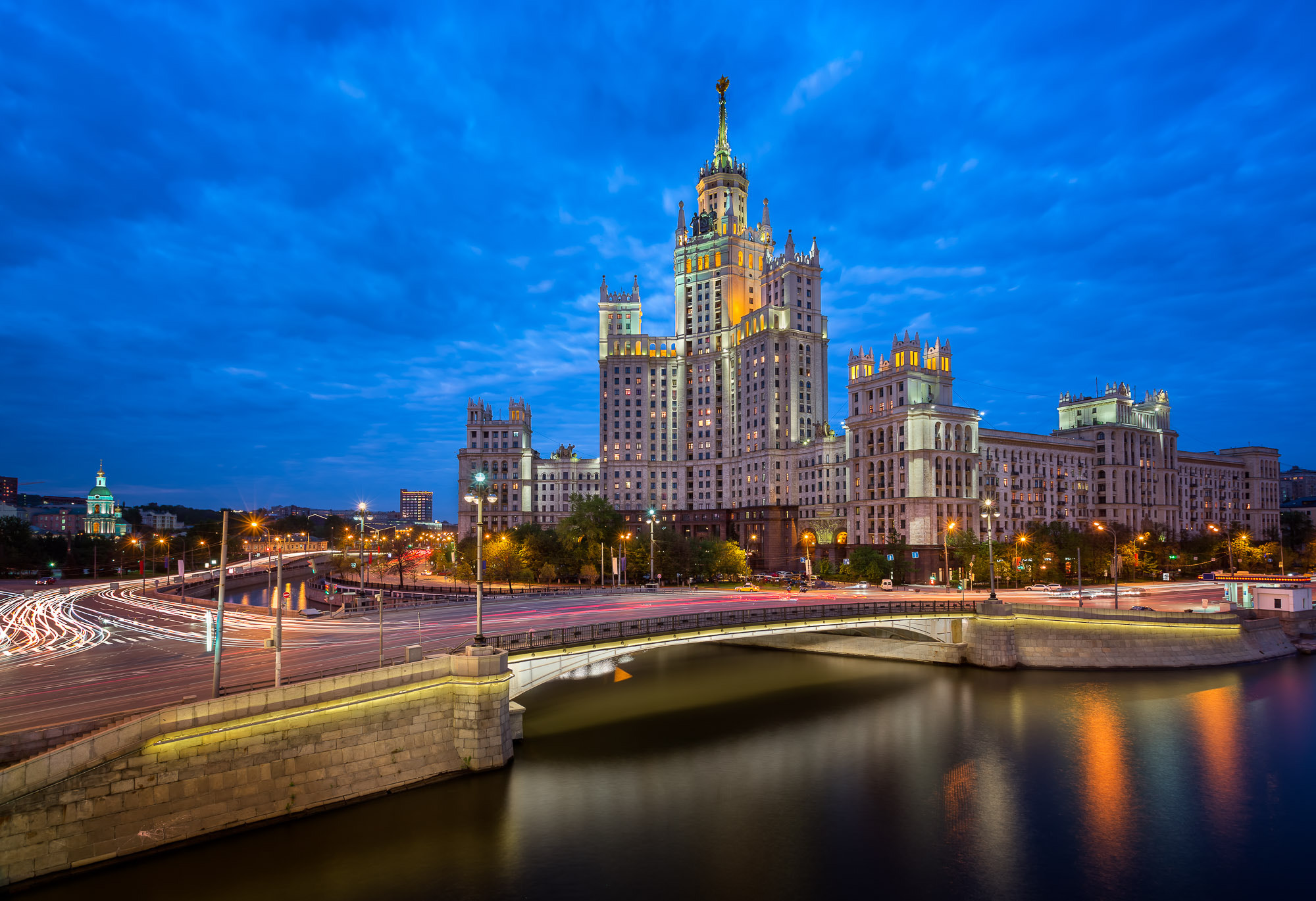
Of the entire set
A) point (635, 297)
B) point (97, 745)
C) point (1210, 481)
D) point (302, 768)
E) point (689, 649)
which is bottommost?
point (689, 649)

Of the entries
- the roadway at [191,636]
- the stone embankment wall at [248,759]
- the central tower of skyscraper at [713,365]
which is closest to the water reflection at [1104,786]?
the roadway at [191,636]

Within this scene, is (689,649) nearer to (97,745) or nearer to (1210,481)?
(97,745)

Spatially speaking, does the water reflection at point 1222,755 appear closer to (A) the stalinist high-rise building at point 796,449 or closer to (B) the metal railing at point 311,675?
(B) the metal railing at point 311,675

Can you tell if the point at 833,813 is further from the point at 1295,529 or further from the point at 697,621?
the point at 1295,529

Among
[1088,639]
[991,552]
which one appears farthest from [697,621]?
[1088,639]

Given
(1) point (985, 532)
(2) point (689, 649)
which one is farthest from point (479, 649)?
(1) point (985, 532)

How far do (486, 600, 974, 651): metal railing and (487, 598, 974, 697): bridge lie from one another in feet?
0.18

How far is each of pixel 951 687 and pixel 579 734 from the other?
1204 inches

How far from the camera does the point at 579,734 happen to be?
4484 centimetres

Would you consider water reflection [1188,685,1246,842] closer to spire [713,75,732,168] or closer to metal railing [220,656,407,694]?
metal railing [220,656,407,694]

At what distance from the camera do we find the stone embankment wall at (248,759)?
2477 centimetres

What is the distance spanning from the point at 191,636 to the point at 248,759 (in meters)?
27.9

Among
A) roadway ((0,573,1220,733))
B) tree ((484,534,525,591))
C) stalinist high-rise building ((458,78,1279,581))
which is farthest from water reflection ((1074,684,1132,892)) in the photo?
tree ((484,534,525,591))

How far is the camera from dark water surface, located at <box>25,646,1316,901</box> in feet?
90.2
